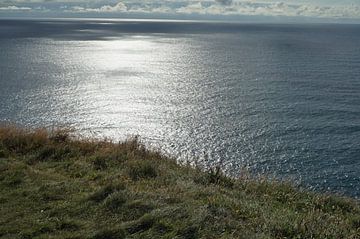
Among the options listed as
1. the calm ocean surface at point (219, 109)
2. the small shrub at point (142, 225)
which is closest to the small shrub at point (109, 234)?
the small shrub at point (142, 225)

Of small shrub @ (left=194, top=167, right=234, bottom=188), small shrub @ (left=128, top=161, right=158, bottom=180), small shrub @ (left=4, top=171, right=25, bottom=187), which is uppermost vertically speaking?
small shrub @ (left=4, top=171, right=25, bottom=187)

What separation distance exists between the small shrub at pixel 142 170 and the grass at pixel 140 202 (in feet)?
0.12

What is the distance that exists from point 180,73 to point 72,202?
8627cm

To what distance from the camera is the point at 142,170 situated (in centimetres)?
1398

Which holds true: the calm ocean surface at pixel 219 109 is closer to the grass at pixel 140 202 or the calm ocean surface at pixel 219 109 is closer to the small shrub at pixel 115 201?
the grass at pixel 140 202

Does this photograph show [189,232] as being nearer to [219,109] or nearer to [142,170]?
[142,170]

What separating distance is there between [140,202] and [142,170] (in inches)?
143

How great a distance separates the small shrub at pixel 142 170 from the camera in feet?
44.9

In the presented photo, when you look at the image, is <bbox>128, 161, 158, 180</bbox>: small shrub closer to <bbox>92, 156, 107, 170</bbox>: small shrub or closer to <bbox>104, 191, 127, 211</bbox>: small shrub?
<bbox>92, 156, 107, 170</bbox>: small shrub

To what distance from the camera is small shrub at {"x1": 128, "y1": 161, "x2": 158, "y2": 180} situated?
44.9 ft

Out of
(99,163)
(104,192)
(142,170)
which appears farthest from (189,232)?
(99,163)

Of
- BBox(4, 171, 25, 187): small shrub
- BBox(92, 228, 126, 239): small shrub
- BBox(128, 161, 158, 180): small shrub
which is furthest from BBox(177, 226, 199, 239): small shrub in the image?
BBox(4, 171, 25, 187): small shrub

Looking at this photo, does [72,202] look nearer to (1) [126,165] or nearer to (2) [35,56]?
(1) [126,165]

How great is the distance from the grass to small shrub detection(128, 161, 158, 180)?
0.12 ft
